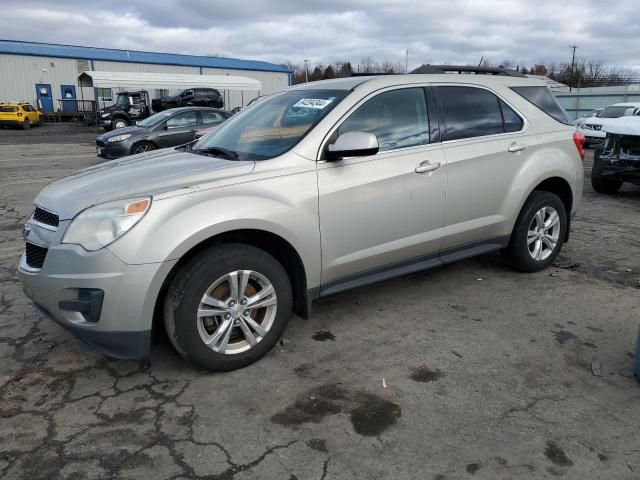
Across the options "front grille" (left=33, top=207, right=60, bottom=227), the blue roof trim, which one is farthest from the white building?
"front grille" (left=33, top=207, right=60, bottom=227)

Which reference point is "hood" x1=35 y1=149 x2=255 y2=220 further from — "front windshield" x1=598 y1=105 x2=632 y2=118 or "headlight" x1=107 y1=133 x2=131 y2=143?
"front windshield" x1=598 y1=105 x2=632 y2=118

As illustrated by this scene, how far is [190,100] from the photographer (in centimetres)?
3372

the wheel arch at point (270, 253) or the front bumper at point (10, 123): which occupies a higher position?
the front bumper at point (10, 123)

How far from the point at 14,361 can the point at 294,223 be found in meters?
Answer: 2.06

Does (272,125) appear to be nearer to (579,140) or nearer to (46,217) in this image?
(46,217)

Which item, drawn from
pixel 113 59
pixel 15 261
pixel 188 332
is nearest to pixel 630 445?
pixel 188 332

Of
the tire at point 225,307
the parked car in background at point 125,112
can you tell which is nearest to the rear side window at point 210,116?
the tire at point 225,307

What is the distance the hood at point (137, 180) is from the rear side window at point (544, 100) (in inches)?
113

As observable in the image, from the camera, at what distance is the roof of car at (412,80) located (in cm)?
398

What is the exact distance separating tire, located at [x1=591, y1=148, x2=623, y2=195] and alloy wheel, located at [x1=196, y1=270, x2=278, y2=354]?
7978 mm

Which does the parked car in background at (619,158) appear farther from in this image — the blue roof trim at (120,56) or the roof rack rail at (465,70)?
the blue roof trim at (120,56)

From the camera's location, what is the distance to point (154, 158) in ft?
13.1

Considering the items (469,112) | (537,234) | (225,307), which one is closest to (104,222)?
(225,307)

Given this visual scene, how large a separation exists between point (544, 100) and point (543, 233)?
1.25 meters
